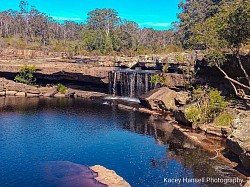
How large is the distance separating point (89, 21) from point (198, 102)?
93081mm

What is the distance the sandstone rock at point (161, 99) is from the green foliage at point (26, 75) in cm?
2523

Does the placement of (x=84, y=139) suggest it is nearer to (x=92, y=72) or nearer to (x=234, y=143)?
(x=234, y=143)

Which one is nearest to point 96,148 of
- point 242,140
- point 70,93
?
point 242,140

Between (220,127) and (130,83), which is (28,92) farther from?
(220,127)

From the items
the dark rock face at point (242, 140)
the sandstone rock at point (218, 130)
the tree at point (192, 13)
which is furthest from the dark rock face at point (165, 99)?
the tree at point (192, 13)

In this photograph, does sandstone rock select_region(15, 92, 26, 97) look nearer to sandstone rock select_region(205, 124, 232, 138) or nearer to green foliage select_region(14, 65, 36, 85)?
green foliage select_region(14, 65, 36, 85)

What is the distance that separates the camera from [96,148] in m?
27.7

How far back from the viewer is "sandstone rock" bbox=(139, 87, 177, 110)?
139 ft

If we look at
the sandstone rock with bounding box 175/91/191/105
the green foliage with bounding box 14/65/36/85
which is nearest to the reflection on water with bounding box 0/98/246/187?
the sandstone rock with bounding box 175/91/191/105

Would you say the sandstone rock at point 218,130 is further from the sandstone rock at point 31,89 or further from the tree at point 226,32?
the sandstone rock at point 31,89

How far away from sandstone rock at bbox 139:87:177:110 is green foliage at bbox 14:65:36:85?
25.2 metres

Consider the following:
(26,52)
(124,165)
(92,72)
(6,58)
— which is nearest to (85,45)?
(26,52)

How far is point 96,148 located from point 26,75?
117ft

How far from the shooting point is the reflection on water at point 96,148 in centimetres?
2192
